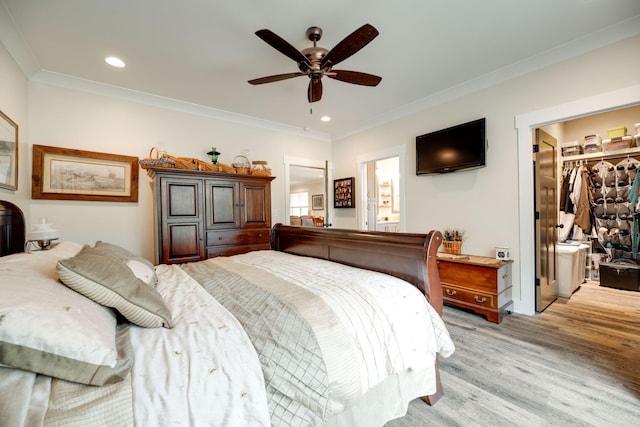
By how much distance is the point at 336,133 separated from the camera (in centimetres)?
514

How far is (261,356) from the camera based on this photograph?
0.92 metres

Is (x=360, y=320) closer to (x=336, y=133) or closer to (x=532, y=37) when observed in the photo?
(x=532, y=37)

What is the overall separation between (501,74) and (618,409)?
10.2 ft

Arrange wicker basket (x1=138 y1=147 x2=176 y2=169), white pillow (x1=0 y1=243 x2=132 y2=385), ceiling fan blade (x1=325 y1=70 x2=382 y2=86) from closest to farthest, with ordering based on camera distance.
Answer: white pillow (x1=0 y1=243 x2=132 y2=385) → ceiling fan blade (x1=325 y1=70 x2=382 y2=86) → wicker basket (x1=138 y1=147 x2=176 y2=169)

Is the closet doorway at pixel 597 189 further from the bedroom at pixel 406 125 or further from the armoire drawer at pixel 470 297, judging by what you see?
the armoire drawer at pixel 470 297

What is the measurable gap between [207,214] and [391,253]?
2.53 metres

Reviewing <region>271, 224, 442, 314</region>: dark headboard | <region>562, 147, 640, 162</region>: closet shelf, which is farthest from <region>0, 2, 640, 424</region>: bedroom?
<region>562, 147, 640, 162</region>: closet shelf

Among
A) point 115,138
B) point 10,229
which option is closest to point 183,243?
point 10,229

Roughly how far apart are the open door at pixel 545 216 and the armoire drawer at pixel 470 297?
2.09ft

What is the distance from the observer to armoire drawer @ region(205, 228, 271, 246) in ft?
11.1

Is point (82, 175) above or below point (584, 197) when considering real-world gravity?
above

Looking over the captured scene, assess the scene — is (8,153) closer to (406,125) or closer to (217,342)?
(217,342)

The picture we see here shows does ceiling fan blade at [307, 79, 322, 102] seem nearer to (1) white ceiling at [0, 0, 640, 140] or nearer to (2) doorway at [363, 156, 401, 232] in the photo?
(1) white ceiling at [0, 0, 640, 140]

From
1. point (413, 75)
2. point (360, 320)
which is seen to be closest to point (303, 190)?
point (413, 75)
